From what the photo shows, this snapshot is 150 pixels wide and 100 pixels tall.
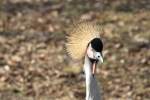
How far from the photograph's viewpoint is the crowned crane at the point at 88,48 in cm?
360

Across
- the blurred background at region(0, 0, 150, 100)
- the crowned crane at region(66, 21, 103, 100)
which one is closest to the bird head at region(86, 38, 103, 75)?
the crowned crane at region(66, 21, 103, 100)

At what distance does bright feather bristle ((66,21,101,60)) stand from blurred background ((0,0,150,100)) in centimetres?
225

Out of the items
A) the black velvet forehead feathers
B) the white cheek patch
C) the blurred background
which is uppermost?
the black velvet forehead feathers

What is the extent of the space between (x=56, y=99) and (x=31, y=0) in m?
3.16

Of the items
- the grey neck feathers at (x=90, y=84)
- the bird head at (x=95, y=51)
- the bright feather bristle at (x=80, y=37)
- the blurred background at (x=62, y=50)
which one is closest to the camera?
the bird head at (x=95, y=51)

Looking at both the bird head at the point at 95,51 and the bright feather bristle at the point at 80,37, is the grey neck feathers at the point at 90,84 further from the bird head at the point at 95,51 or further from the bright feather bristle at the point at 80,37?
the bright feather bristle at the point at 80,37

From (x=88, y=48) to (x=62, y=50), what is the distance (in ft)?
11.7

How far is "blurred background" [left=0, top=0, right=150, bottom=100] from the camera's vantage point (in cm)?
631

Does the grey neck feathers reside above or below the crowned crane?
below

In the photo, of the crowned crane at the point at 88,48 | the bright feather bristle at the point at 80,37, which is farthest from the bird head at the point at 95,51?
the bright feather bristle at the point at 80,37

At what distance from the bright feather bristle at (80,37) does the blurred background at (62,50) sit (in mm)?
2249

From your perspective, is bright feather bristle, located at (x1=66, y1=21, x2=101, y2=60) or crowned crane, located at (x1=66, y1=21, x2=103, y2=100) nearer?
crowned crane, located at (x1=66, y1=21, x2=103, y2=100)

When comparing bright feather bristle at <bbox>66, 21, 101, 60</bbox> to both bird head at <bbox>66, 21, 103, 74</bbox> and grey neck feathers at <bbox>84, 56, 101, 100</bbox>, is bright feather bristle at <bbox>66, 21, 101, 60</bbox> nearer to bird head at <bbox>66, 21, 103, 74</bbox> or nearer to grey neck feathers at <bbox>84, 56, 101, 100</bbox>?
bird head at <bbox>66, 21, 103, 74</bbox>

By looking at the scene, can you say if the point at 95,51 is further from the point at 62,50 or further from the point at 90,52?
the point at 62,50
